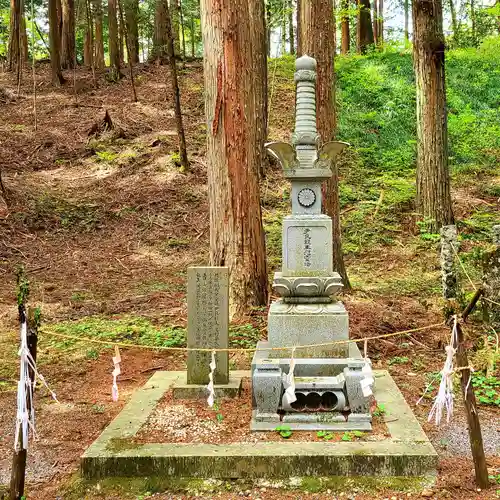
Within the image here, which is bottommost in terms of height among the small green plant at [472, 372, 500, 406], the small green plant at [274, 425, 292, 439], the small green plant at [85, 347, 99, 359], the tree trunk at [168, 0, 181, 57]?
the small green plant at [472, 372, 500, 406]

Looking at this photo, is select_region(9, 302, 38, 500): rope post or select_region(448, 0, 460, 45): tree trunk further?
select_region(448, 0, 460, 45): tree trunk

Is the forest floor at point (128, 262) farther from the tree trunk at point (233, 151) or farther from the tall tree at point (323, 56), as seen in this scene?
the tall tree at point (323, 56)

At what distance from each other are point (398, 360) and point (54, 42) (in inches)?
723

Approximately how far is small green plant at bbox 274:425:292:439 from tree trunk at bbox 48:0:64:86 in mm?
18581

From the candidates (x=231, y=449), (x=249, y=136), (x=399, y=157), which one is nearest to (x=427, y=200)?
(x=399, y=157)

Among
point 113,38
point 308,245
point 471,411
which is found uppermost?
point 113,38

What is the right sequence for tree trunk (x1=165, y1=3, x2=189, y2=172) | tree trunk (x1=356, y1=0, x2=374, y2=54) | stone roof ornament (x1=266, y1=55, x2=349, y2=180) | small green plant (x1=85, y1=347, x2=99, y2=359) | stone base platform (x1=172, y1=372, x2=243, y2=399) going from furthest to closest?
tree trunk (x1=356, y1=0, x2=374, y2=54), tree trunk (x1=165, y1=3, x2=189, y2=172), small green plant (x1=85, y1=347, x2=99, y2=359), stone base platform (x1=172, y1=372, x2=243, y2=399), stone roof ornament (x1=266, y1=55, x2=349, y2=180)

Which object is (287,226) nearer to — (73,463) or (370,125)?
(73,463)

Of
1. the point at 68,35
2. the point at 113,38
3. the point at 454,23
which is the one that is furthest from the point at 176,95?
the point at 454,23

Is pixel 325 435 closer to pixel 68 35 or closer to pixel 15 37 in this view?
pixel 15 37

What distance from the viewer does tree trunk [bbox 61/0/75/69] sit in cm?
2331

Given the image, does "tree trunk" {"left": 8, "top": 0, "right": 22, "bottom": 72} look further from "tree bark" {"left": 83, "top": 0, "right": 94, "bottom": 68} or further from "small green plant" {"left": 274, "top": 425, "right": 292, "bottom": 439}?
"small green plant" {"left": 274, "top": 425, "right": 292, "bottom": 439}

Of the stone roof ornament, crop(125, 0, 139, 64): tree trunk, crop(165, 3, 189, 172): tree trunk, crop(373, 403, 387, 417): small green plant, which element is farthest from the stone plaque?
crop(125, 0, 139, 64): tree trunk

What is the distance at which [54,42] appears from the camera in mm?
19625
